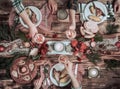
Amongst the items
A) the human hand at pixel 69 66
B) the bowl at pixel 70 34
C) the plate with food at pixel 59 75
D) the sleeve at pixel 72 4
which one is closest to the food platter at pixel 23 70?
the plate with food at pixel 59 75

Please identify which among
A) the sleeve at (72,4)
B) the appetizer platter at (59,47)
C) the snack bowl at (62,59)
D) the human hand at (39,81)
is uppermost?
the sleeve at (72,4)

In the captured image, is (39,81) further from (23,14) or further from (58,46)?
(23,14)

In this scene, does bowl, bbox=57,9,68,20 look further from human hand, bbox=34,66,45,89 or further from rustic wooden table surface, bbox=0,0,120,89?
human hand, bbox=34,66,45,89

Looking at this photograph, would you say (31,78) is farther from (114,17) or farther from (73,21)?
(114,17)

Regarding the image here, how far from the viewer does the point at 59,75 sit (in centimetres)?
363

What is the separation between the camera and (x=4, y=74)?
3.58 metres

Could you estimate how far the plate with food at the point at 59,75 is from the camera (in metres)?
3.62

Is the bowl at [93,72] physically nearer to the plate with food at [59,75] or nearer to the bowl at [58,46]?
the plate with food at [59,75]

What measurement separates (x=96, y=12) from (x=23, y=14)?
1.97 feet

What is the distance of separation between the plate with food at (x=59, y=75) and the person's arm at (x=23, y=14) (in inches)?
12.9

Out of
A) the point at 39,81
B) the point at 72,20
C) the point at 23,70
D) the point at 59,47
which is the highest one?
the point at 72,20

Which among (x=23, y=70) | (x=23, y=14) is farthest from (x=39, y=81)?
(x=23, y=14)

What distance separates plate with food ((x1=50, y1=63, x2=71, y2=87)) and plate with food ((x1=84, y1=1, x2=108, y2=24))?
1.52 feet

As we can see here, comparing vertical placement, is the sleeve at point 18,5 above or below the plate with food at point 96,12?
above
